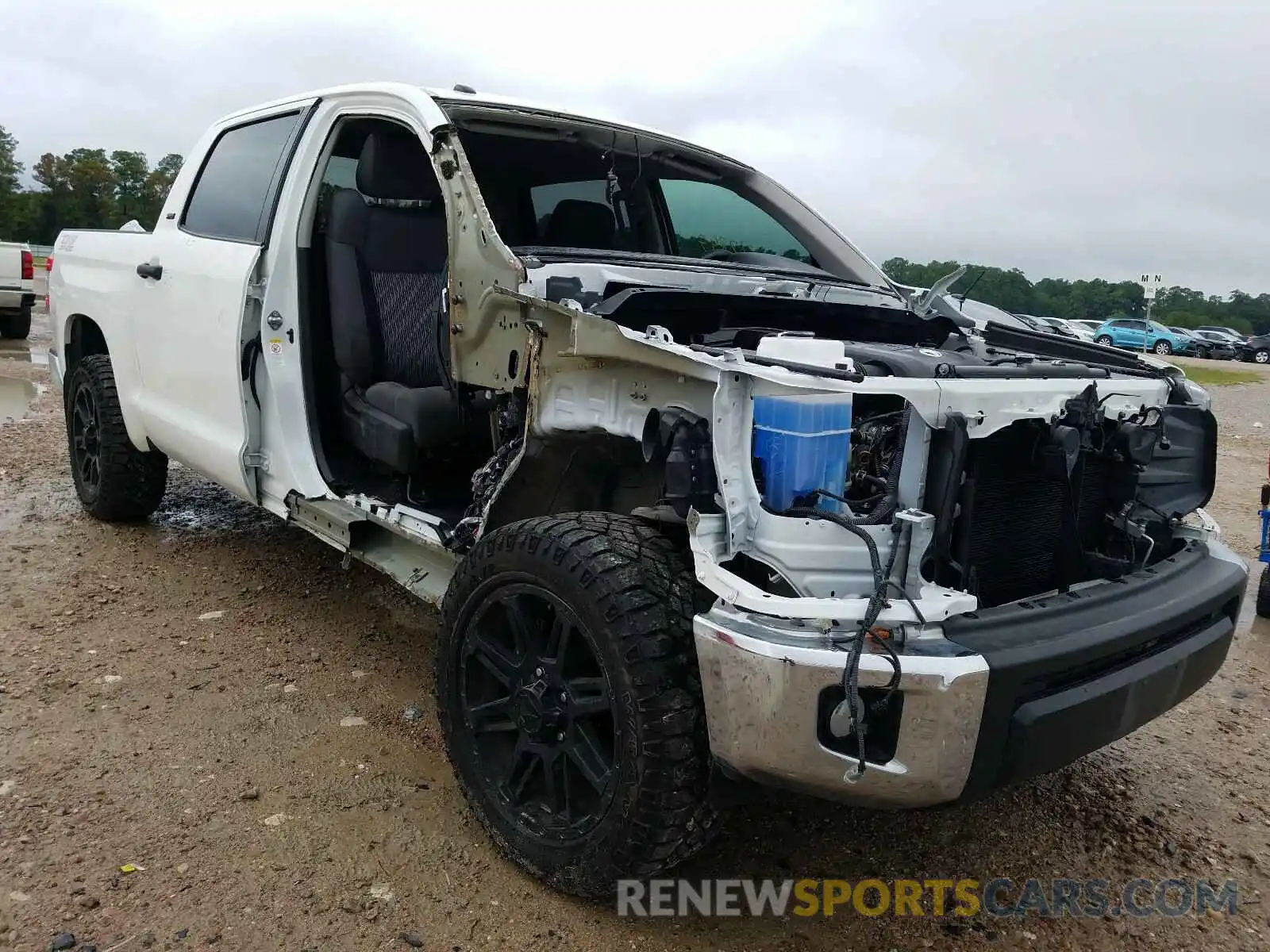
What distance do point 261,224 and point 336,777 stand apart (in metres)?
2.01

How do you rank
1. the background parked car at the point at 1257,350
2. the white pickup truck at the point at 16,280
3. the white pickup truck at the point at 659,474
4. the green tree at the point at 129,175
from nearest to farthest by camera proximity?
the white pickup truck at the point at 659,474, the white pickup truck at the point at 16,280, the background parked car at the point at 1257,350, the green tree at the point at 129,175

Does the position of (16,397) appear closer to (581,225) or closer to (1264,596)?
(581,225)

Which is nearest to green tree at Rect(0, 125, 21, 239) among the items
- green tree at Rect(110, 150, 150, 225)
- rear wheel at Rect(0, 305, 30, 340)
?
green tree at Rect(110, 150, 150, 225)

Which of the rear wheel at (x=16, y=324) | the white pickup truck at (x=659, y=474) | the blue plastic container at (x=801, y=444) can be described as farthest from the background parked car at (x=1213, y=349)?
the blue plastic container at (x=801, y=444)

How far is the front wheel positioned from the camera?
2.08m

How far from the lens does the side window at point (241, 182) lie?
3643mm

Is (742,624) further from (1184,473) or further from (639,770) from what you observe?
(1184,473)

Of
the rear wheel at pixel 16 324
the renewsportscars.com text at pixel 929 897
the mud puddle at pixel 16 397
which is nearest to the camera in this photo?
the renewsportscars.com text at pixel 929 897

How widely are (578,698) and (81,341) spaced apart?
418 centimetres

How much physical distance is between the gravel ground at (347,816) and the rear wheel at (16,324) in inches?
470

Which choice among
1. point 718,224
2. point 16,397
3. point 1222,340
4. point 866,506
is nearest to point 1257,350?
point 1222,340

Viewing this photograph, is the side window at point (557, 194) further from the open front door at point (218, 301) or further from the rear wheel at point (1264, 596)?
the rear wheel at point (1264, 596)

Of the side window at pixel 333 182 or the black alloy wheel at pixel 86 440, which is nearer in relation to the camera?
the side window at pixel 333 182

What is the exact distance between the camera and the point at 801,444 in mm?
2018
